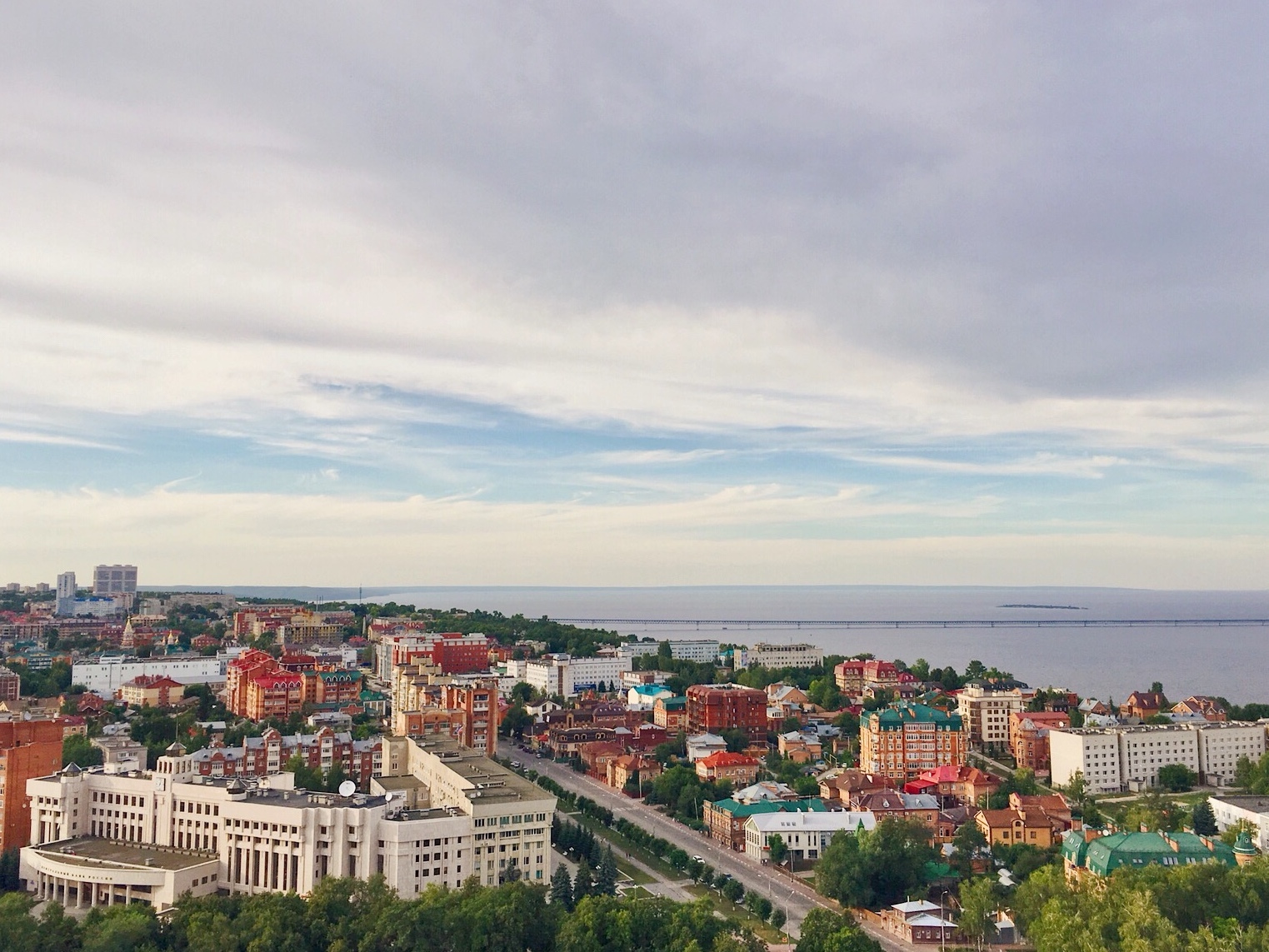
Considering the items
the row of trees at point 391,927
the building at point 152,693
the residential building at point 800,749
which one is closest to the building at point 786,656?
the residential building at point 800,749

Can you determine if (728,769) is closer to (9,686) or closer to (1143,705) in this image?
(1143,705)

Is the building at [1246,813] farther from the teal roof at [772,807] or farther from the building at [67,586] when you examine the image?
the building at [67,586]

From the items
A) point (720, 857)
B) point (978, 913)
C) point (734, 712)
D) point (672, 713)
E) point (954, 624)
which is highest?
point (954, 624)

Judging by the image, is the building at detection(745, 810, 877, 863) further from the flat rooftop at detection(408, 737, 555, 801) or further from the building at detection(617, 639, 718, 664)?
the building at detection(617, 639, 718, 664)

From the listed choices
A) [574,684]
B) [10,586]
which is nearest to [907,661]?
[574,684]

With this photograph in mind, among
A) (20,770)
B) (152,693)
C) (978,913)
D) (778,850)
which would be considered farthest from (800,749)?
(152,693)

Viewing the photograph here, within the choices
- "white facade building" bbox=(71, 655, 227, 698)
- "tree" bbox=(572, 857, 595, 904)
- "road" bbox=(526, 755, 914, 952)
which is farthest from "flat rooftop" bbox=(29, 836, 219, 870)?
"white facade building" bbox=(71, 655, 227, 698)
